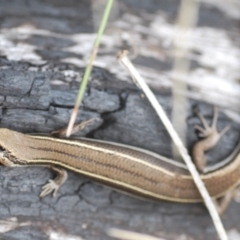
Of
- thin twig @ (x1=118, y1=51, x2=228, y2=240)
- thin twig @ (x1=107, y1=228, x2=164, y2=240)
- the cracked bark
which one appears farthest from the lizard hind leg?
thin twig @ (x1=118, y1=51, x2=228, y2=240)

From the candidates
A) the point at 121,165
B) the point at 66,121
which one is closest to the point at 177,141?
the point at 121,165

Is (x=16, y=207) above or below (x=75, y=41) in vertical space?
below

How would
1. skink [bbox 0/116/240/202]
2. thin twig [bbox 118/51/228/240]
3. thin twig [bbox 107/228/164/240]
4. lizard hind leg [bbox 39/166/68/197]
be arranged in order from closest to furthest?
thin twig [bbox 118/51/228/240], skink [bbox 0/116/240/202], lizard hind leg [bbox 39/166/68/197], thin twig [bbox 107/228/164/240]

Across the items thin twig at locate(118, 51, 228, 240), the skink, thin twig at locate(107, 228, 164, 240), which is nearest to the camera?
thin twig at locate(118, 51, 228, 240)

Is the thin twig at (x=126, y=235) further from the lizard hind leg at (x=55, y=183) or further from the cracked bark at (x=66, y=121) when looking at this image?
the lizard hind leg at (x=55, y=183)

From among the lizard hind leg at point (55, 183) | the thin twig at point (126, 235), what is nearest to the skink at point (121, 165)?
the lizard hind leg at point (55, 183)

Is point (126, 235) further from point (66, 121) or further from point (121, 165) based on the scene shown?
point (66, 121)

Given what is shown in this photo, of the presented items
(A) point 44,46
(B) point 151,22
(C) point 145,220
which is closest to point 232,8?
(B) point 151,22

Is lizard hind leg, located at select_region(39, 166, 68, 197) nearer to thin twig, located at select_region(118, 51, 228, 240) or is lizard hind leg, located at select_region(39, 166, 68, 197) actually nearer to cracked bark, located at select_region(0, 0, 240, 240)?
cracked bark, located at select_region(0, 0, 240, 240)

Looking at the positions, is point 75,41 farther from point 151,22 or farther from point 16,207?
point 16,207
